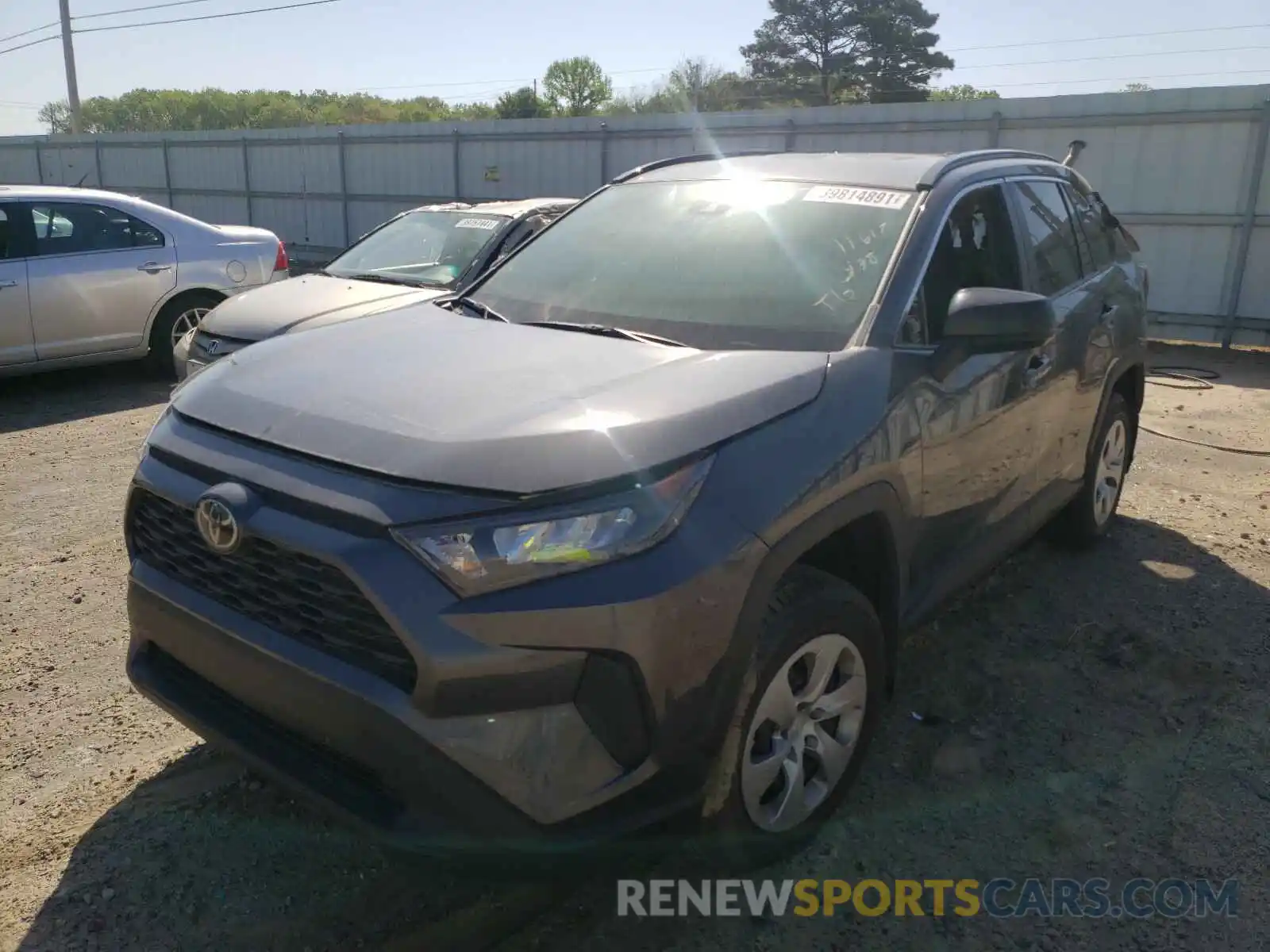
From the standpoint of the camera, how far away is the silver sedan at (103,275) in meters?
7.39

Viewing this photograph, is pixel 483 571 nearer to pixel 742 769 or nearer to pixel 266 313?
pixel 742 769

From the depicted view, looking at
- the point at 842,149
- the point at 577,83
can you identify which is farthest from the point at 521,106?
the point at 842,149

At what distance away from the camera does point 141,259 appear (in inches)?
316

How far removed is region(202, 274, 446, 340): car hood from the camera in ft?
20.7

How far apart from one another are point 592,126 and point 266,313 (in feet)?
32.6

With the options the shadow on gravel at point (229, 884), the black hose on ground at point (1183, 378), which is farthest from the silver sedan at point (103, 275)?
the black hose on ground at point (1183, 378)

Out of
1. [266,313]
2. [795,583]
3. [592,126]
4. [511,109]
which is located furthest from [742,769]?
[511,109]

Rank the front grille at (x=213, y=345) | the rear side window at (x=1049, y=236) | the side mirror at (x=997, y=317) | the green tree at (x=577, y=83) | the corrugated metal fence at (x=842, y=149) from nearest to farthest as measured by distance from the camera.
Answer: the side mirror at (x=997, y=317), the rear side window at (x=1049, y=236), the front grille at (x=213, y=345), the corrugated metal fence at (x=842, y=149), the green tree at (x=577, y=83)

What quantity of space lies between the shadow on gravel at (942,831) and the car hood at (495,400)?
0.86 m

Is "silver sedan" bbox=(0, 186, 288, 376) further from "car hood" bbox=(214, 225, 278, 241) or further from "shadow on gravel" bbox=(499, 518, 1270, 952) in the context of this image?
"shadow on gravel" bbox=(499, 518, 1270, 952)

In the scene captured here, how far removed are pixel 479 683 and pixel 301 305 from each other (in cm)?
528

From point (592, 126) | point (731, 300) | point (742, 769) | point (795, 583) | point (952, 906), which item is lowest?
point (952, 906)

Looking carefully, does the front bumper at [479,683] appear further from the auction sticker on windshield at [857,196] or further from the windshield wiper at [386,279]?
the windshield wiper at [386,279]

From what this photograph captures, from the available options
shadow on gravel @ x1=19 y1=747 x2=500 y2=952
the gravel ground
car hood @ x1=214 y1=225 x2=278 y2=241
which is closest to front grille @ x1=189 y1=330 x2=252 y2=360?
the gravel ground
